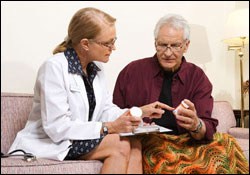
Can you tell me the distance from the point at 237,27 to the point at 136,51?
2.74 feet

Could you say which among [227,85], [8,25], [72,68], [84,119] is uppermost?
[8,25]

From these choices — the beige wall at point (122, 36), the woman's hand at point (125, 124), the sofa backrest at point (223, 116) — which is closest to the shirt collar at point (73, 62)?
the woman's hand at point (125, 124)

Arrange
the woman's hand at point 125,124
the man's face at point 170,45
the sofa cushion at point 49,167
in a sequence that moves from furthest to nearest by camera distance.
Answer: the man's face at point 170,45, the woman's hand at point 125,124, the sofa cushion at point 49,167

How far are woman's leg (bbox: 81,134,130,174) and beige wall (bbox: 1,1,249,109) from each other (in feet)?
3.08

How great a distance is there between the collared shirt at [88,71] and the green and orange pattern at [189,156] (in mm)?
315

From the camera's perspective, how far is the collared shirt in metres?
1.68

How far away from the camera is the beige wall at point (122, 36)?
2.23m

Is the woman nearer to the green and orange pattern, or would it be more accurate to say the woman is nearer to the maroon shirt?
the green and orange pattern

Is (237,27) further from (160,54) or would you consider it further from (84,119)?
(84,119)

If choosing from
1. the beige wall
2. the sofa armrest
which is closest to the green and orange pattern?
the sofa armrest

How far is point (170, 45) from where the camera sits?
196cm

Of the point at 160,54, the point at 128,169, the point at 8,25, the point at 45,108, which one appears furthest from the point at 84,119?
the point at 8,25

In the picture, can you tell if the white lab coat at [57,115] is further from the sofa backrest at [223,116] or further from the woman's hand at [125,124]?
the sofa backrest at [223,116]

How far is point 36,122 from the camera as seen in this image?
1680 millimetres
